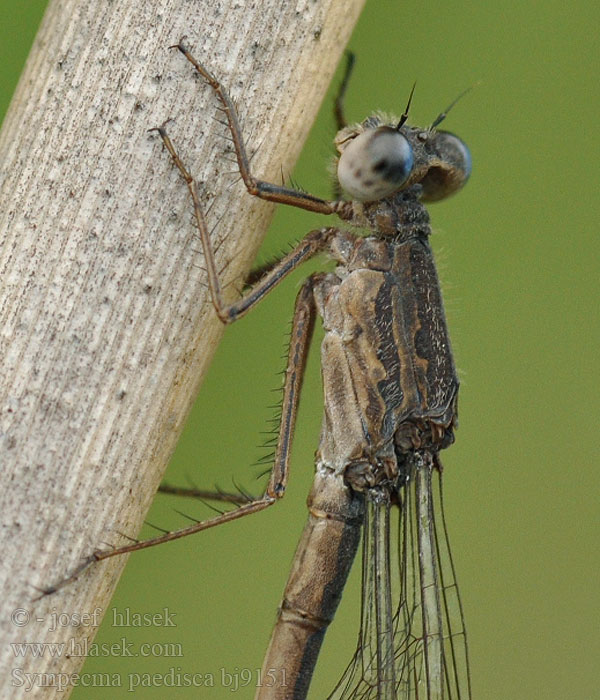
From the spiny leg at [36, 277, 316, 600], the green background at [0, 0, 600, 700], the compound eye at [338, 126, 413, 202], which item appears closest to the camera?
the compound eye at [338, 126, 413, 202]

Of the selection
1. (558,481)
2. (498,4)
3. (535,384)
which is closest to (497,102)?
(498,4)

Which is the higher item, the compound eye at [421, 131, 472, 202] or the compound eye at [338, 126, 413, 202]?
the compound eye at [421, 131, 472, 202]

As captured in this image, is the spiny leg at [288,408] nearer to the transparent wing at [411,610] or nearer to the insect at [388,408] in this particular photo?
the insect at [388,408]

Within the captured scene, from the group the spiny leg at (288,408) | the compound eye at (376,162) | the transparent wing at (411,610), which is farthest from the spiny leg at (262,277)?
the transparent wing at (411,610)

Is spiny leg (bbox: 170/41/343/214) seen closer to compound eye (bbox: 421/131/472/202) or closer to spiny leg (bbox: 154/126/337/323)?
spiny leg (bbox: 154/126/337/323)

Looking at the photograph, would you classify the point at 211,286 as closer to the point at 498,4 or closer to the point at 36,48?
the point at 36,48

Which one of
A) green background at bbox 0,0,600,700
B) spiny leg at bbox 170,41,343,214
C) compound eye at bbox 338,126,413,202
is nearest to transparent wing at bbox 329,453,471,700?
green background at bbox 0,0,600,700
